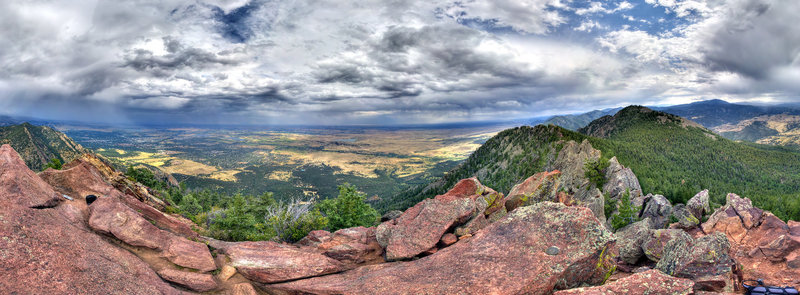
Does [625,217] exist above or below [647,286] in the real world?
below

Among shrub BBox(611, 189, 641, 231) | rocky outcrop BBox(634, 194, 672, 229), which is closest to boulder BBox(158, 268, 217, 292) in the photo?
shrub BBox(611, 189, 641, 231)

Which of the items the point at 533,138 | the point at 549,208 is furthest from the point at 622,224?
the point at 533,138

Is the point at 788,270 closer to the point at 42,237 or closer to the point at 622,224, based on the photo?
the point at 622,224

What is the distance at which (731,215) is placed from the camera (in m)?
37.8

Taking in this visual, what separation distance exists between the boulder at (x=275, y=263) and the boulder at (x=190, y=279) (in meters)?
2.54

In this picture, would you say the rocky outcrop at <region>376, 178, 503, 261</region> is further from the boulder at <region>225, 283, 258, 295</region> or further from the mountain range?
the boulder at <region>225, 283, 258, 295</region>

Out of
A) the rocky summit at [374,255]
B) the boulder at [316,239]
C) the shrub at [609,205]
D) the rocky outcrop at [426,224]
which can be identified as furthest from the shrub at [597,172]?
the boulder at [316,239]

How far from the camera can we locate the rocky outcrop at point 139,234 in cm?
2091

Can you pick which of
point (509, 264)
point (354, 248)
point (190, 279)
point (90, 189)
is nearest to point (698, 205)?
point (509, 264)

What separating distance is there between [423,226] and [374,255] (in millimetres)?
5439

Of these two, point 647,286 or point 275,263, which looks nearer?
point 647,286

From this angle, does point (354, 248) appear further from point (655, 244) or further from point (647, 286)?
point (655, 244)

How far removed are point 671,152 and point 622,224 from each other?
185m

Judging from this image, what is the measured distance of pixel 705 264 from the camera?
19156 mm
